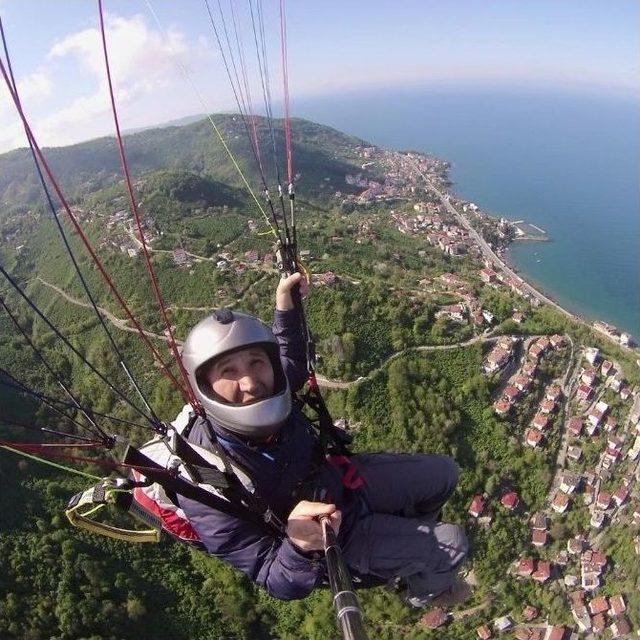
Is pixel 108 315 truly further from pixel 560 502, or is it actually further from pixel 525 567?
pixel 560 502

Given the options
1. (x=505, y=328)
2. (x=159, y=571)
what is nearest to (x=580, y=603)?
(x=505, y=328)

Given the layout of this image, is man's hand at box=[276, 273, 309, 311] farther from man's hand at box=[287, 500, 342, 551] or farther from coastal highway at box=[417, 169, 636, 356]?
coastal highway at box=[417, 169, 636, 356]

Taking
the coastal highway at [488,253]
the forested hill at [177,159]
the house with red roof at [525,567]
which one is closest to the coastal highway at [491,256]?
the coastal highway at [488,253]

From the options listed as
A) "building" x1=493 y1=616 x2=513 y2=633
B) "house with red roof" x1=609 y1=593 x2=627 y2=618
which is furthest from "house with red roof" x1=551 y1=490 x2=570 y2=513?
"building" x1=493 y1=616 x2=513 y2=633

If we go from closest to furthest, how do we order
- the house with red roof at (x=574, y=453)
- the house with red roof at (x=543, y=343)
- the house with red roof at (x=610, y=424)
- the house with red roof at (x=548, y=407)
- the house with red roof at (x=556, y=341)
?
the house with red roof at (x=574, y=453) → the house with red roof at (x=610, y=424) → the house with red roof at (x=548, y=407) → the house with red roof at (x=543, y=343) → the house with red roof at (x=556, y=341)

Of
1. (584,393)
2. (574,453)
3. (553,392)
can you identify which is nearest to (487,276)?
(553,392)

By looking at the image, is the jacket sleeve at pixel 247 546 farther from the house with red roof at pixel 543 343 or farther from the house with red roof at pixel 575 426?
the house with red roof at pixel 543 343
